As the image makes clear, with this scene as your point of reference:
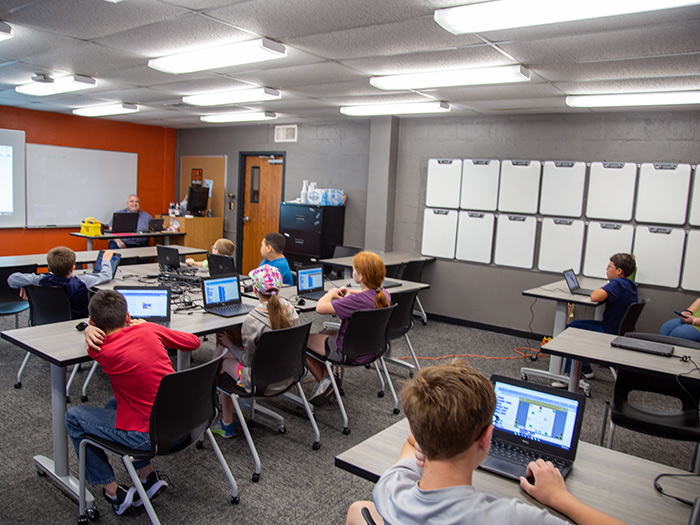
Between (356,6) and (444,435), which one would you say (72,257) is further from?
(444,435)

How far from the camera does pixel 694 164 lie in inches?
204

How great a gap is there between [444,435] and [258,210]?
7909 mm

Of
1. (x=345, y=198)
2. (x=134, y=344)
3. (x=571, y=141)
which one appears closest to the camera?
(x=134, y=344)

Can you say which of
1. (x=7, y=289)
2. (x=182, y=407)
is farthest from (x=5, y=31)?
(x=182, y=407)

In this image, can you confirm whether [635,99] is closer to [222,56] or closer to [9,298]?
[222,56]

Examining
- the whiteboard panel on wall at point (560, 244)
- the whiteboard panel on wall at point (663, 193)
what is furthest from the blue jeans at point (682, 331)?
the whiteboard panel on wall at point (560, 244)

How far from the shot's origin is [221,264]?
15.9ft

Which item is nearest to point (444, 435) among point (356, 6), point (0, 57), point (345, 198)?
point (356, 6)

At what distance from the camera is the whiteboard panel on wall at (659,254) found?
530cm

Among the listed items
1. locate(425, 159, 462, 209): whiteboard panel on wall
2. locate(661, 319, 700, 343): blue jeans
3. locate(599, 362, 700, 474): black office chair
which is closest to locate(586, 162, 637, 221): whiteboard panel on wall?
locate(661, 319, 700, 343): blue jeans

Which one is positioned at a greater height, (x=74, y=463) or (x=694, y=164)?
(x=694, y=164)

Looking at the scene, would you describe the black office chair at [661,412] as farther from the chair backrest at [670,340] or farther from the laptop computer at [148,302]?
the laptop computer at [148,302]

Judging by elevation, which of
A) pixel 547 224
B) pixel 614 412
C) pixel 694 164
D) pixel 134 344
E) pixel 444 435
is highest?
pixel 694 164

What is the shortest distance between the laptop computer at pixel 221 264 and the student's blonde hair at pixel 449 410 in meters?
3.72
